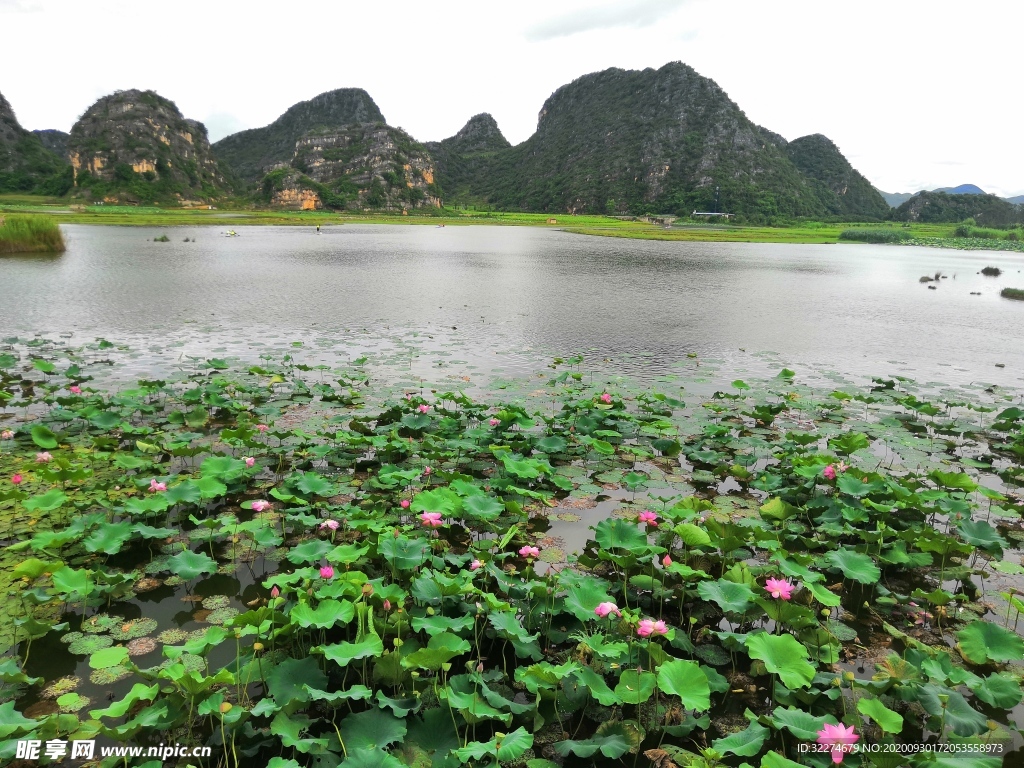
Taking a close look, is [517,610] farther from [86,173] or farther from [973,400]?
[86,173]

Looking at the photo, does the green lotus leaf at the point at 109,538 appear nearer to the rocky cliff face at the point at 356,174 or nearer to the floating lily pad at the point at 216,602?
the floating lily pad at the point at 216,602

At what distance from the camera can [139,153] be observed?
109 metres

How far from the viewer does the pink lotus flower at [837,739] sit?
2.45 metres

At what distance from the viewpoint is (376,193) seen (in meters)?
125

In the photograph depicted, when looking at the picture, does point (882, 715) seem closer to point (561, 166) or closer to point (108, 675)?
point (108, 675)

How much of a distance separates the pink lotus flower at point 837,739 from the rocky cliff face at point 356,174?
125 metres

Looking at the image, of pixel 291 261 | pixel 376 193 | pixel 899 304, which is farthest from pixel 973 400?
pixel 376 193

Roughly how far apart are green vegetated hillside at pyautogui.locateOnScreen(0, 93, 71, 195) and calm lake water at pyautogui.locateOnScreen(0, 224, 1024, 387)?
10804 centimetres

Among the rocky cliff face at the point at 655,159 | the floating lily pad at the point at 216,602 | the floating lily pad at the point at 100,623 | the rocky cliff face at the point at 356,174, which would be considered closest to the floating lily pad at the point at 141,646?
the floating lily pad at the point at 100,623

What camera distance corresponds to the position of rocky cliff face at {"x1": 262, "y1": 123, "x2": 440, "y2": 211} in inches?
4505

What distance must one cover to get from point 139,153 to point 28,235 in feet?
349

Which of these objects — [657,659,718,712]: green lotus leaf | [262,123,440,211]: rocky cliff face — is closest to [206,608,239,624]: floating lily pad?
[657,659,718,712]: green lotus leaf

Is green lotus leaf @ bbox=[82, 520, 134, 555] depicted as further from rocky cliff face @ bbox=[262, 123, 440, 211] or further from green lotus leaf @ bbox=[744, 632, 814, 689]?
rocky cliff face @ bbox=[262, 123, 440, 211]

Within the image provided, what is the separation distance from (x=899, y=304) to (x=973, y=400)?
1377 centimetres
